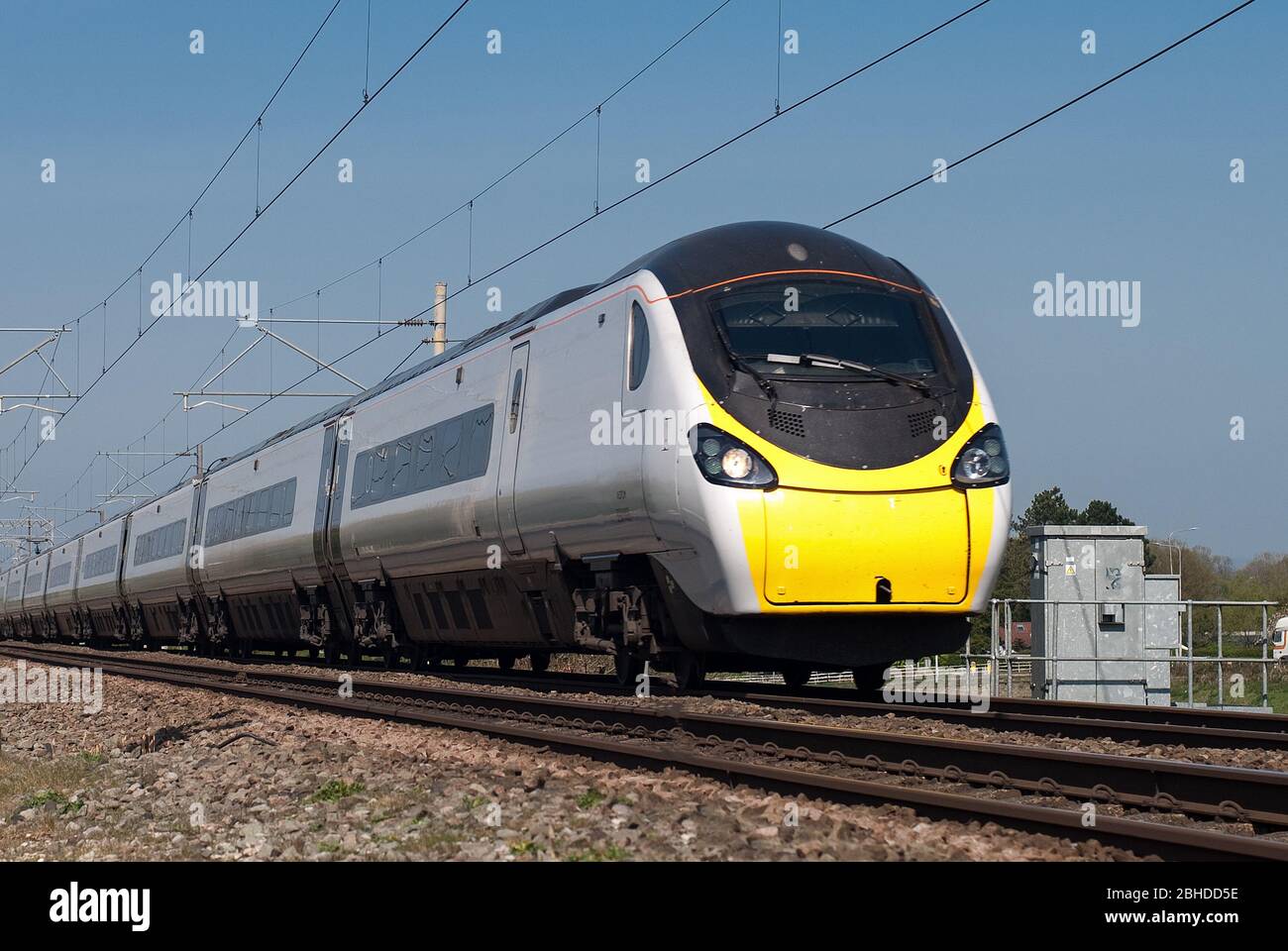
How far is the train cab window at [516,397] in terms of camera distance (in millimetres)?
13789

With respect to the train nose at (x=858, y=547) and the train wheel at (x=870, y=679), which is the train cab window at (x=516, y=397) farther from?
the train nose at (x=858, y=547)

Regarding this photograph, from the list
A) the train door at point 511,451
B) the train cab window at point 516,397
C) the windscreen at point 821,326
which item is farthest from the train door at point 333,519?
the windscreen at point 821,326

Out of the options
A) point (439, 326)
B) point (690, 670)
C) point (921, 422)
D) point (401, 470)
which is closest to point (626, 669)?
point (690, 670)

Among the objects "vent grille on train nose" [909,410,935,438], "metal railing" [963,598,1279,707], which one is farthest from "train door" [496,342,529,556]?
"metal railing" [963,598,1279,707]

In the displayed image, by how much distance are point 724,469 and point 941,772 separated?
3.18 m

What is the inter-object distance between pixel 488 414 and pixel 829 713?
4.97 meters

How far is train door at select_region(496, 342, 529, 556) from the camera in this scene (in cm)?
1365

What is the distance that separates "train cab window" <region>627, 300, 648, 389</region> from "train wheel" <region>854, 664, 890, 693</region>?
317 cm

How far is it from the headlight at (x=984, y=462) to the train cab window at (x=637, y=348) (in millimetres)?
2464

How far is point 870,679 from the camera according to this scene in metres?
12.6

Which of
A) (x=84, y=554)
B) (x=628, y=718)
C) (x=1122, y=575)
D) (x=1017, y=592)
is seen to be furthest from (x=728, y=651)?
(x=1017, y=592)
